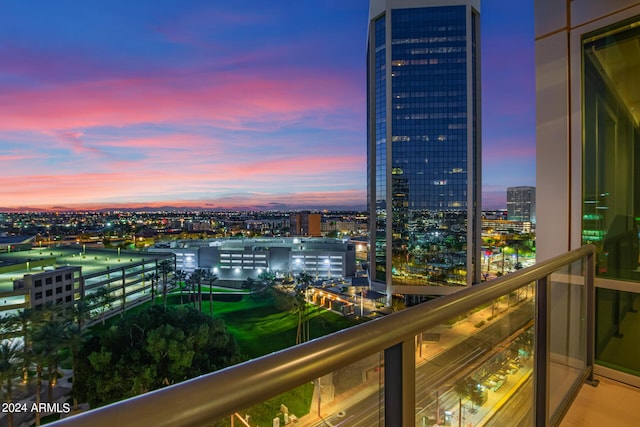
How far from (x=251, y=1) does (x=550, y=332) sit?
3530 centimetres

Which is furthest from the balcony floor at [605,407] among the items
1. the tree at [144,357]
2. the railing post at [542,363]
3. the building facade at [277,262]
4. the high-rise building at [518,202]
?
the high-rise building at [518,202]

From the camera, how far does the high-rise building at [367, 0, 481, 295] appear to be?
36938 mm

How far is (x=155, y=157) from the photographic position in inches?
2041

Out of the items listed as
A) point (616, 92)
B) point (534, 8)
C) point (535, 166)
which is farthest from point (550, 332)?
point (534, 8)

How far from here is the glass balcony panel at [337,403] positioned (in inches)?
27.8

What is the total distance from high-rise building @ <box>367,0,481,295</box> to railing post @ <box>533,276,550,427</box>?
119 ft

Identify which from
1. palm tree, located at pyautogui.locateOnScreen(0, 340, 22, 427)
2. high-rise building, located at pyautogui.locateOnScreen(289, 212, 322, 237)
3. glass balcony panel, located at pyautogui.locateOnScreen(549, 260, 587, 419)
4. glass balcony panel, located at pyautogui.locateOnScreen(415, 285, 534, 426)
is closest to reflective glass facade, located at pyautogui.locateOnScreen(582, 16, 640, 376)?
glass balcony panel, located at pyautogui.locateOnScreen(549, 260, 587, 419)

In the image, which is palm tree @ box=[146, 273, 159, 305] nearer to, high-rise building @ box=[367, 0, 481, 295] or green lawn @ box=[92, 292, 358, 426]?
green lawn @ box=[92, 292, 358, 426]

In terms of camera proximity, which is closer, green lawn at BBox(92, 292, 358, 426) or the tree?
the tree

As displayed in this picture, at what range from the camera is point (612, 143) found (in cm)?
322

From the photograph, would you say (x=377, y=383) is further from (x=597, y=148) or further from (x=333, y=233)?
(x=333, y=233)

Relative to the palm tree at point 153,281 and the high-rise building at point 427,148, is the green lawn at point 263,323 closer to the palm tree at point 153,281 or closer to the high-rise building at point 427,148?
the palm tree at point 153,281

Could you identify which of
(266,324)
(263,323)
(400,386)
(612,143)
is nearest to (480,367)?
(400,386)

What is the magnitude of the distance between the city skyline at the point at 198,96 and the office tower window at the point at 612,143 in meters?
0.55
